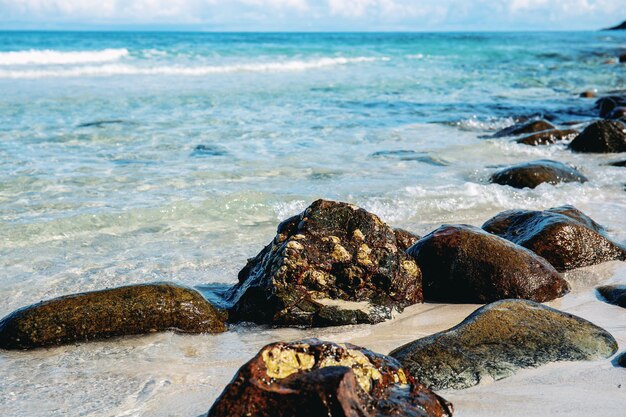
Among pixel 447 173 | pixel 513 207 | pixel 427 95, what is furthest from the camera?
pixel 427 95

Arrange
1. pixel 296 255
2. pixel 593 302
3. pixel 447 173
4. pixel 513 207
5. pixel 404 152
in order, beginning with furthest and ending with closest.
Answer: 1. pixel 404 152
2. pixel 447 173
3. pixel 513 207
4. pixel 593 302
5. pixel 296 255

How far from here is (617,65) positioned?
99.1 feet

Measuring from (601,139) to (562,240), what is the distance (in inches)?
234

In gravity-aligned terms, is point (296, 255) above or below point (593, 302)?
above

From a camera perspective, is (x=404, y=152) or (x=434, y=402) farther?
(x=404, y=152)

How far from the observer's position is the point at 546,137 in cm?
1166

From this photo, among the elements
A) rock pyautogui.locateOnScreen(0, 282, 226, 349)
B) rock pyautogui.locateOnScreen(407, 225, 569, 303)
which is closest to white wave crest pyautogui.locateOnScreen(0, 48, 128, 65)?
rock pyautogui.locateOnScreen(0, 282, 226, 349)

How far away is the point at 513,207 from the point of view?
24.5 feet

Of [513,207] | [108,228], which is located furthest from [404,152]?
[108,228]

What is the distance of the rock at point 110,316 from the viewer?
13.5 feet

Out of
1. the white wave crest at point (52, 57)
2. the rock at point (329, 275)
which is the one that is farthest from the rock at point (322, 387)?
the white wave crest at point (52, 57)

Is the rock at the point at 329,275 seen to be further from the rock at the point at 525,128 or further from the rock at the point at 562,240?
the rock at the point at 525,128

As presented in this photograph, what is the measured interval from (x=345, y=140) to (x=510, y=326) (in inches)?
321

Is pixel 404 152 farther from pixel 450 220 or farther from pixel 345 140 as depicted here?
pixel 450 220
